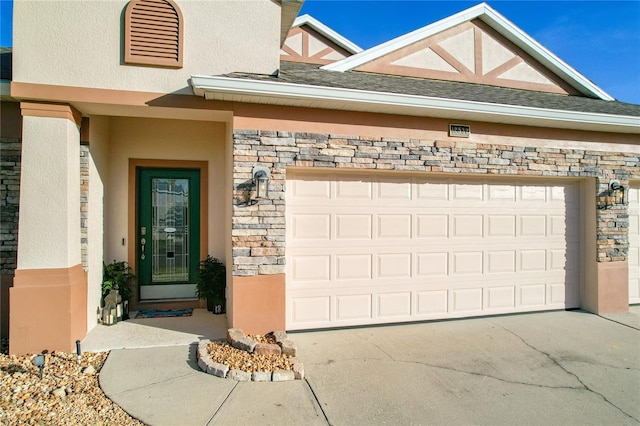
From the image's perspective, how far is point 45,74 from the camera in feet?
14.5

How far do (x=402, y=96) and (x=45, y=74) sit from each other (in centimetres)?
443

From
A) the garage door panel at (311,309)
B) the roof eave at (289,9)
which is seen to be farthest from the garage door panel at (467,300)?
the roof eave at (289,9)

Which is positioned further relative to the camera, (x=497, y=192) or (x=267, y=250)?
(x=497, y=192)

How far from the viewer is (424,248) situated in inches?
218

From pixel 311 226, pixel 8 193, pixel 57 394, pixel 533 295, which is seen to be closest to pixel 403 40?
pixel 311 226

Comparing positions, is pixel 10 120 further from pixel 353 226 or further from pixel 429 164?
pixel 429 164

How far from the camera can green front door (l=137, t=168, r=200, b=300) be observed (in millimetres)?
6137

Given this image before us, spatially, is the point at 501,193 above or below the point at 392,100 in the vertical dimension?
below

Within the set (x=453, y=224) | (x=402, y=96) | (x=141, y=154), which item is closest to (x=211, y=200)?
(x=141, y=154)

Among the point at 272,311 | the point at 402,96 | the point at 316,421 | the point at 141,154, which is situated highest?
the point at 402,96

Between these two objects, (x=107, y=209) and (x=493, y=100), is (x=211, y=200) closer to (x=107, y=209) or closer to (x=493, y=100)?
(x=107, y=209)

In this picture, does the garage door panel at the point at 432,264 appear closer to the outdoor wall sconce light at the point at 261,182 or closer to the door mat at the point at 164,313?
the outdoor wall sconce light at the point at 261,182

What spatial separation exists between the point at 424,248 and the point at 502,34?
4826mm

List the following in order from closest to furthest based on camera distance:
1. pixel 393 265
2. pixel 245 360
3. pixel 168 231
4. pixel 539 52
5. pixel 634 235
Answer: pixel 245 360 → pixel 393 265 → pixel 168 231 → pixel 634 235 → pixel 539 52
